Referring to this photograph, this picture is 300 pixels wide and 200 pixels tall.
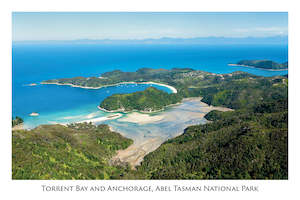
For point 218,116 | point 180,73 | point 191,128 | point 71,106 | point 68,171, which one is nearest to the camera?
point 68,171

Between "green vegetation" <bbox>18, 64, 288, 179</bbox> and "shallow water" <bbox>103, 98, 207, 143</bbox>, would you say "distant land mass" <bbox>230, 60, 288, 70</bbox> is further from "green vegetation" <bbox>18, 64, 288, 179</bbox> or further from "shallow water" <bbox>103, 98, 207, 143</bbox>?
"green vegetation" <bbox>18, 64, 288, 179</bbox>

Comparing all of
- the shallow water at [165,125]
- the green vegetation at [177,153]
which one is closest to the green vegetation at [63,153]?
the green vegetation at [177,153]

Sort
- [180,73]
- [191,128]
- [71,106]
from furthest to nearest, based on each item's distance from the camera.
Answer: [180,73] → [71,106] → [191,128]

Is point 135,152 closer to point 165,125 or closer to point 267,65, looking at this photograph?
point 165,125

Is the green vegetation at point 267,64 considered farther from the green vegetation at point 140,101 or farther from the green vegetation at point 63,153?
the green vegetation at point 63,153

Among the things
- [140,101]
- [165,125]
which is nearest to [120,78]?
[140,101]

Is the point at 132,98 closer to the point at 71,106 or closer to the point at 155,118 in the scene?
the point at 155,118
